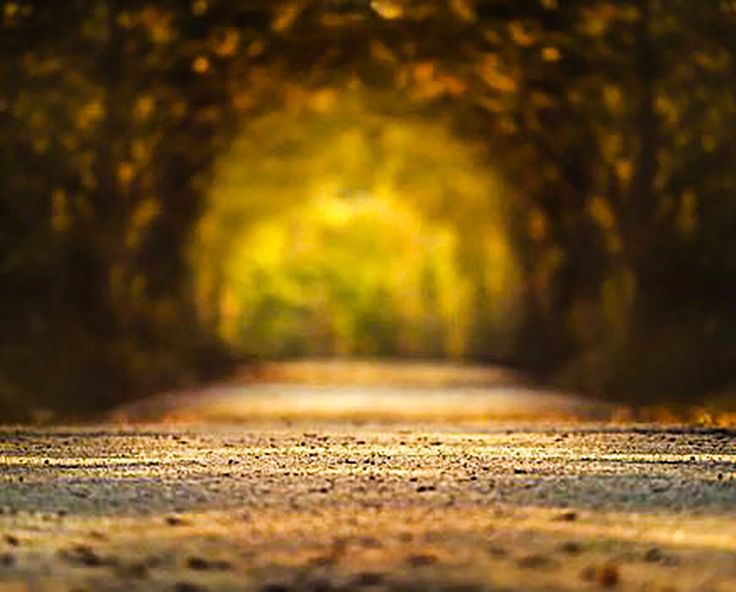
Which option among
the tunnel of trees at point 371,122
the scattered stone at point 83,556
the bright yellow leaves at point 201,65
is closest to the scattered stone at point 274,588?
the scattered stone at point 83,556

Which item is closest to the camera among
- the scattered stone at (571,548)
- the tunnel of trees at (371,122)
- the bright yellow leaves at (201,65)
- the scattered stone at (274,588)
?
the scattered stone at (274,588)

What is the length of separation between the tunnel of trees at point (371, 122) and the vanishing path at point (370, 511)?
262 inches

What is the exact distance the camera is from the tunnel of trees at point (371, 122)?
66.7 ft

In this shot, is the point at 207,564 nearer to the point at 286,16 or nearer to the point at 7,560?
the point at 7,560

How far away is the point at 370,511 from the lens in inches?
322

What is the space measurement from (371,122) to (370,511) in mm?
26256

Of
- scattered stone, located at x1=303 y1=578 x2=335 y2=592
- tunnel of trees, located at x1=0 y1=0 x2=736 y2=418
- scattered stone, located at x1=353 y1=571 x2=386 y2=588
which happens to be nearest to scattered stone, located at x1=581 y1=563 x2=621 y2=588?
scattered stone, located at x1=353 y1=571 x2=386 y2=588

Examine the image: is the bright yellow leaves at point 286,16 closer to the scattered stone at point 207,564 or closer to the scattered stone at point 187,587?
the scattered stone at point 207,564

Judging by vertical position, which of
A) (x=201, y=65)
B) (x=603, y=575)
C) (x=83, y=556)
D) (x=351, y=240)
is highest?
(x=351, y=240)

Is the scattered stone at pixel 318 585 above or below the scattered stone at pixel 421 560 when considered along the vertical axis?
below

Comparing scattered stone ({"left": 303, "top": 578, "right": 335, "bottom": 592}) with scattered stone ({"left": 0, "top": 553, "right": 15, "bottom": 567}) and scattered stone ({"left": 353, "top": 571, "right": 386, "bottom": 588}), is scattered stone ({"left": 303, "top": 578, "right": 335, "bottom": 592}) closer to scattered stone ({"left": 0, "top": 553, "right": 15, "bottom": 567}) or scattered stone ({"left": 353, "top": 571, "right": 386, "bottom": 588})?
scattered stone ({"left": 353, "top": 571, "right": 386, "bottom": 588})

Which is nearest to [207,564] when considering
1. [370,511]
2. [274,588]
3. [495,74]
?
[274,588]

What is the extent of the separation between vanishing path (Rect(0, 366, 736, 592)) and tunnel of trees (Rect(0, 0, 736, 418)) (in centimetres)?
666

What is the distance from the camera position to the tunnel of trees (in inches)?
800
